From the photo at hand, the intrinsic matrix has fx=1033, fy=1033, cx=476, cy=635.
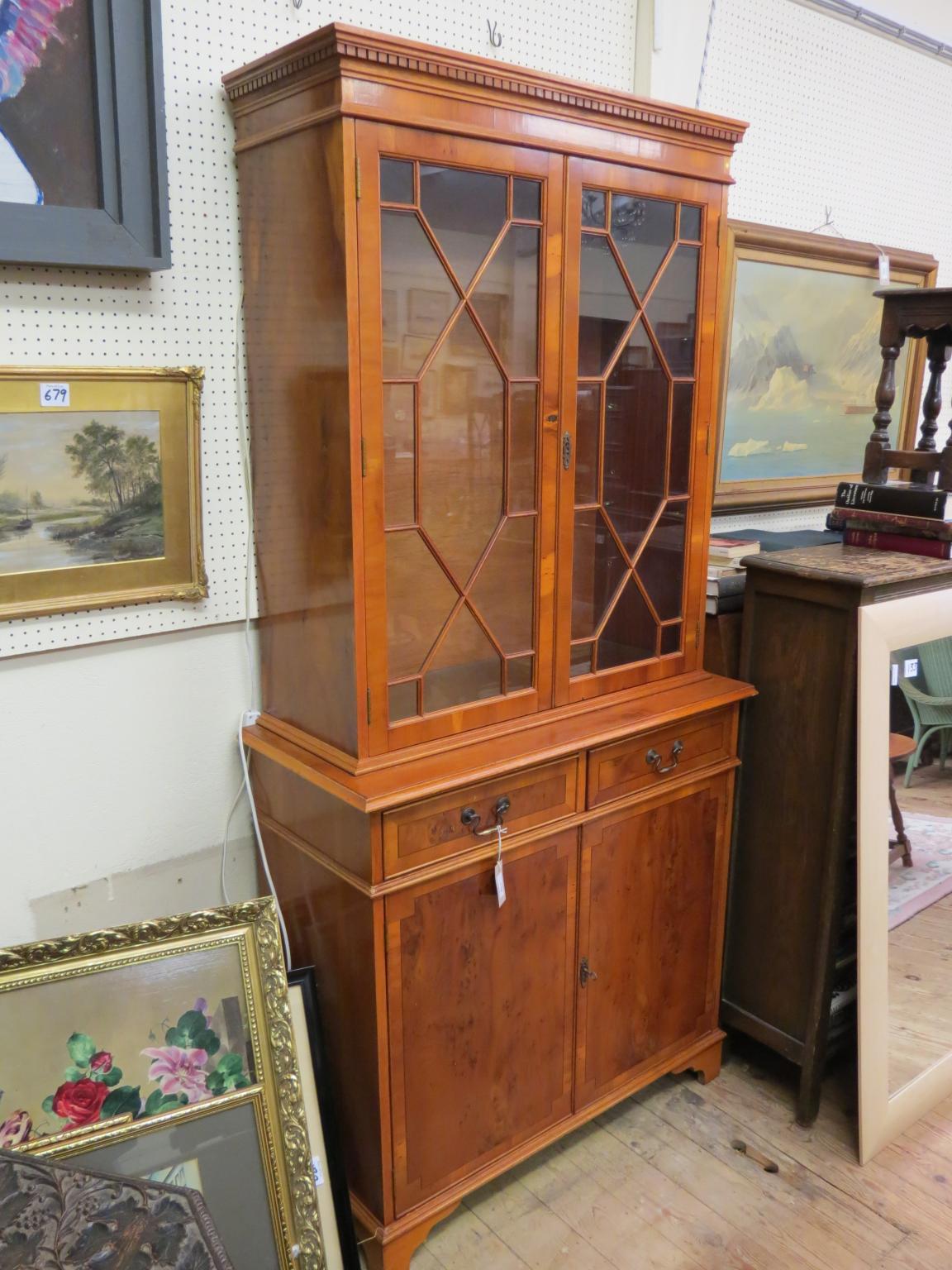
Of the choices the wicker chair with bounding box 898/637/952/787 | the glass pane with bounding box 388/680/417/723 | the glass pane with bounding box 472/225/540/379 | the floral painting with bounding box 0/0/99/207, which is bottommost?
the wicker chair with bounding box 898/637/952/787

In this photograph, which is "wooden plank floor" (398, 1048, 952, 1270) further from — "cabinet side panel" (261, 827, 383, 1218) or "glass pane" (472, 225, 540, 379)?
"glass pane" (472, 225, 540, 379)

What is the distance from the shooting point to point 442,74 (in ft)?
5.26

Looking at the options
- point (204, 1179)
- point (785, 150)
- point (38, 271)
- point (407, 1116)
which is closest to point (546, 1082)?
point (407, 1116)

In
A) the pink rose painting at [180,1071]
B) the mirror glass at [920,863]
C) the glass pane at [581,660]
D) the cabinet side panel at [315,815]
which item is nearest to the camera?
the pink rose painting at [180,1071]

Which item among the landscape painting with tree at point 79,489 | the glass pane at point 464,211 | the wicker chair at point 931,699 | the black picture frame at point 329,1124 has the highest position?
the glass pane at point 464,211

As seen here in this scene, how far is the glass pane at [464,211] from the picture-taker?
1.66 m

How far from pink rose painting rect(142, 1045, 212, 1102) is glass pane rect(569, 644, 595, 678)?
38.0 inches

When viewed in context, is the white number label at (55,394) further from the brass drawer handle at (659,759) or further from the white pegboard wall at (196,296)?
the brass drawer handle at (659,759)

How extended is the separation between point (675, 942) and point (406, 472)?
1.24m

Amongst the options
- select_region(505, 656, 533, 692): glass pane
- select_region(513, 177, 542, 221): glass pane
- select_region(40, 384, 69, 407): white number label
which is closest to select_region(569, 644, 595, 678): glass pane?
select_region(505, 656, 533, 692): glass pane

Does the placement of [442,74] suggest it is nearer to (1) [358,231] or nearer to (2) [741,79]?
(1) [358,231]

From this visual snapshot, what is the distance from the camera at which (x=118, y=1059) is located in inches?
63.1

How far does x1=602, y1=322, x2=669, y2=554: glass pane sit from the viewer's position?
201 centimetres

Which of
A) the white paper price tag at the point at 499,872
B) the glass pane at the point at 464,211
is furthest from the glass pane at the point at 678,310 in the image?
the white paper price tag at the point at 499,872
